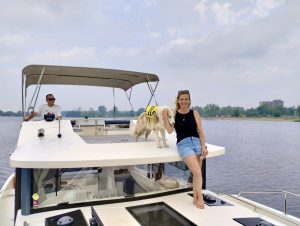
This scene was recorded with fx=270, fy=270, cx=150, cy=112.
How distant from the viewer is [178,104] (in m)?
4.34

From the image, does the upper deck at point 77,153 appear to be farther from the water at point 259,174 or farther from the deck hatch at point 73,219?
the water at point 259,174

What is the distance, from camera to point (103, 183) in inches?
173

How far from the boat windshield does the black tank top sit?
728 mm

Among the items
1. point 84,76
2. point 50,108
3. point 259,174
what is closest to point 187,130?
point 50,108

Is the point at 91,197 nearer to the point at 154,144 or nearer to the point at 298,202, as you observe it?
the point at 154,144

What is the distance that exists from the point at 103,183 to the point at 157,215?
3.70 feet

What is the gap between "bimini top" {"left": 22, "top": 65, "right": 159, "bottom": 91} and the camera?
6.98 metres

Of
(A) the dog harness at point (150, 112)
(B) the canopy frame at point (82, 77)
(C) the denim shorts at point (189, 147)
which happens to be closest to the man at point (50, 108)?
(B) the canopy frame at point (82, 77)

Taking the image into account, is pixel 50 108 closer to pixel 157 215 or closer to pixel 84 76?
pixel 84 76

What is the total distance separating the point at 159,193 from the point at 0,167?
18137mm

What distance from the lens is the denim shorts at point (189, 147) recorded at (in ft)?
13.4

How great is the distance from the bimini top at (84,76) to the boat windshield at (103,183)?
3324 mm

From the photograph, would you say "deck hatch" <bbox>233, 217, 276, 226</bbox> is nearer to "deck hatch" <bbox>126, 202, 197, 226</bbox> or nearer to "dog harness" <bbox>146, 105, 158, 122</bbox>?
"deck hatch" <bbox>126, 202, 197, 226</bbox>

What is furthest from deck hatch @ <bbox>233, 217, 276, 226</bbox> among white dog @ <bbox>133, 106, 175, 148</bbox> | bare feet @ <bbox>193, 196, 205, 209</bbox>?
white dog @ <bbox>133, 106, 175, 148</bbox>
